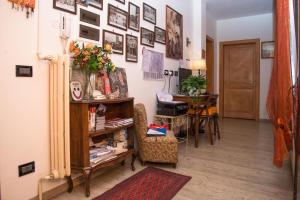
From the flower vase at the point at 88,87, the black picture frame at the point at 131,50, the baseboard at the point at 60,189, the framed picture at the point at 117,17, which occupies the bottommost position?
the baseboard at the point at 60,189

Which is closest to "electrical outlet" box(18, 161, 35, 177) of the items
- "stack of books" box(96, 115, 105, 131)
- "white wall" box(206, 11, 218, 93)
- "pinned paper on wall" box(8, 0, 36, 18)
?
"stack of books" box(96, 115, 105, 131)

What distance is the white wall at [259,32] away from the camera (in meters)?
6.07

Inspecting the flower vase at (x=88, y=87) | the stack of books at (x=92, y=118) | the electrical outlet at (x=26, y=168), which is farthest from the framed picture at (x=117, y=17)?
the electrical outlet at (x=26, y=168)

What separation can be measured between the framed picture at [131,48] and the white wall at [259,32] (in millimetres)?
4306

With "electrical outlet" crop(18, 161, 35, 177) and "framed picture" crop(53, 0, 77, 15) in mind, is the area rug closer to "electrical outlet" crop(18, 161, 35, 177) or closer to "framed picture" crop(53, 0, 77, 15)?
"electrical outlet" crop(18, 161, 35, 177)

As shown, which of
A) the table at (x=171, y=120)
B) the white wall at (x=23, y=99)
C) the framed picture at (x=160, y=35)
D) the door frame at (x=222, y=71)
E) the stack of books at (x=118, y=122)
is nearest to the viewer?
the white wall at (x=23, y=99)

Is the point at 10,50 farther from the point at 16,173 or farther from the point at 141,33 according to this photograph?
the point at 141,33

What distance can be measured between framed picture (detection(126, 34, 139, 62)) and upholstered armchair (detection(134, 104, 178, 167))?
67 centimetres

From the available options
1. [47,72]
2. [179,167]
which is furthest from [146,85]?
[47,72]

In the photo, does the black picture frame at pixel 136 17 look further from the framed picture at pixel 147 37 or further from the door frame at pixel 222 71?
the door frame at pixel 222 71

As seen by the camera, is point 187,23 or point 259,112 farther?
point 259,112

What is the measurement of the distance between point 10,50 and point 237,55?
19.9 feet

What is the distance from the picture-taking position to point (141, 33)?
10.8ft

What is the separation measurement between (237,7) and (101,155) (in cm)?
496
